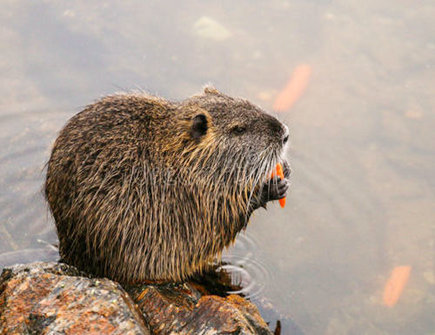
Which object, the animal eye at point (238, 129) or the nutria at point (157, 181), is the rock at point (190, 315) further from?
the animal eye at point (238, 129)

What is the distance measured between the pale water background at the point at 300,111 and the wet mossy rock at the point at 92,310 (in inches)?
51.9

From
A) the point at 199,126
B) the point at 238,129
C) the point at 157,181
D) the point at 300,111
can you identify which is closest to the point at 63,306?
the point at 157,181

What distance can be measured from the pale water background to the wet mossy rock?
4.33 ft

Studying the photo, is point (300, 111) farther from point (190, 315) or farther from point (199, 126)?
point (190, 315)

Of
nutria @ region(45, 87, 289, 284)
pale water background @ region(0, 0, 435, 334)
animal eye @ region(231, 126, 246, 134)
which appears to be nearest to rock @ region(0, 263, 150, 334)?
nutria @ region(45, 87, 289, 284)

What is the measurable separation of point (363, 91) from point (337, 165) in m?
1.19

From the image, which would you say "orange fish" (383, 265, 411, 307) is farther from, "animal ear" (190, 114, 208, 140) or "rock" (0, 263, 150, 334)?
"rock" (0, 263, 150, 334)

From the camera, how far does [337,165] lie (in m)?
6.20

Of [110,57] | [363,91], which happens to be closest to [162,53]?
[110,57]

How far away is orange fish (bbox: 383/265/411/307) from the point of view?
523 centimetres

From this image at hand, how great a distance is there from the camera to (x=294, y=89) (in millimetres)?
7059

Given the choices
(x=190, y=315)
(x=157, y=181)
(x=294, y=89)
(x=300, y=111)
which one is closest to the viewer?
(x=190, y=315)

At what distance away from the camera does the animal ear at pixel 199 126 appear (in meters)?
4.27

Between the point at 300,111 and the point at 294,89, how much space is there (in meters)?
0.41
